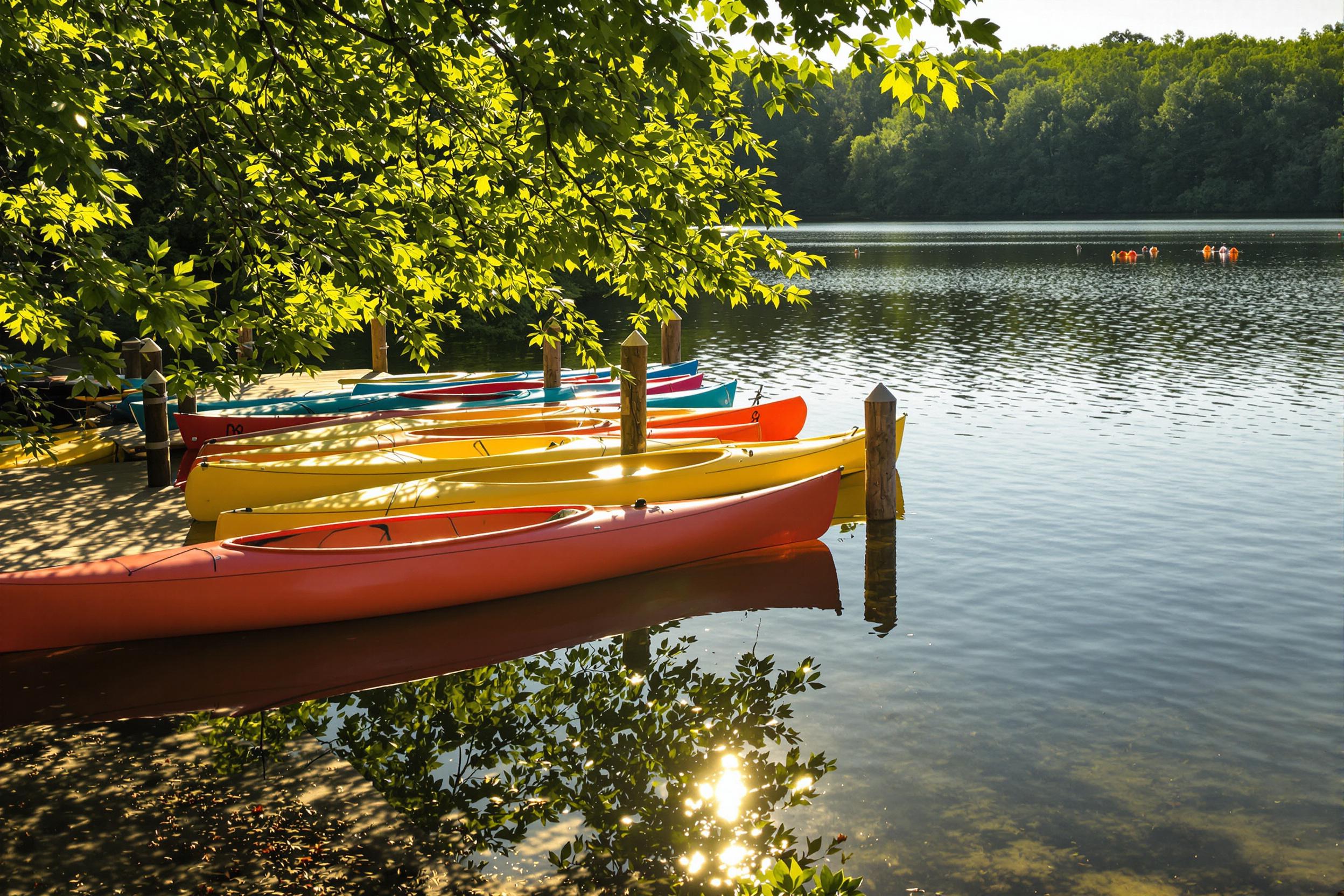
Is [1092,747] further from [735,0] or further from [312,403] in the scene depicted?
[312,403]

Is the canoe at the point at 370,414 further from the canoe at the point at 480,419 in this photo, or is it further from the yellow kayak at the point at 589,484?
the yellow kayak at the point at 589,484

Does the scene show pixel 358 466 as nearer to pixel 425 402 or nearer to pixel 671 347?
pixel 425 402

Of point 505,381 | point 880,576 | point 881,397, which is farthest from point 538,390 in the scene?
point 880,576

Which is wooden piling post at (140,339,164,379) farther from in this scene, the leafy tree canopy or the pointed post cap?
the pointed post cap

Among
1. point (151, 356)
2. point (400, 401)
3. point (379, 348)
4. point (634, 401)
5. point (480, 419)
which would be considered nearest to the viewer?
point (634, 401)

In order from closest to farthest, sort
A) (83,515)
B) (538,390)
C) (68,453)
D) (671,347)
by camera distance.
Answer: (83,515), (68,453), (538,390), (671,347)

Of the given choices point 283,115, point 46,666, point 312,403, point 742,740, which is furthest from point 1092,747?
point 312,403

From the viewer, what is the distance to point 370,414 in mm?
14297

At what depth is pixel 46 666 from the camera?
7.88 metres

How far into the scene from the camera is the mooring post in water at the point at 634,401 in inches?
457

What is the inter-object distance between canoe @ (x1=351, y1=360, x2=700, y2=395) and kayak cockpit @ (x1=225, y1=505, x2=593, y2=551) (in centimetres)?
636

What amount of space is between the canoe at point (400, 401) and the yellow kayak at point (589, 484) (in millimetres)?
4348

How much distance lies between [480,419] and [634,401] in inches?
127

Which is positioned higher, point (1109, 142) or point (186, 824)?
point (1109, 142)
